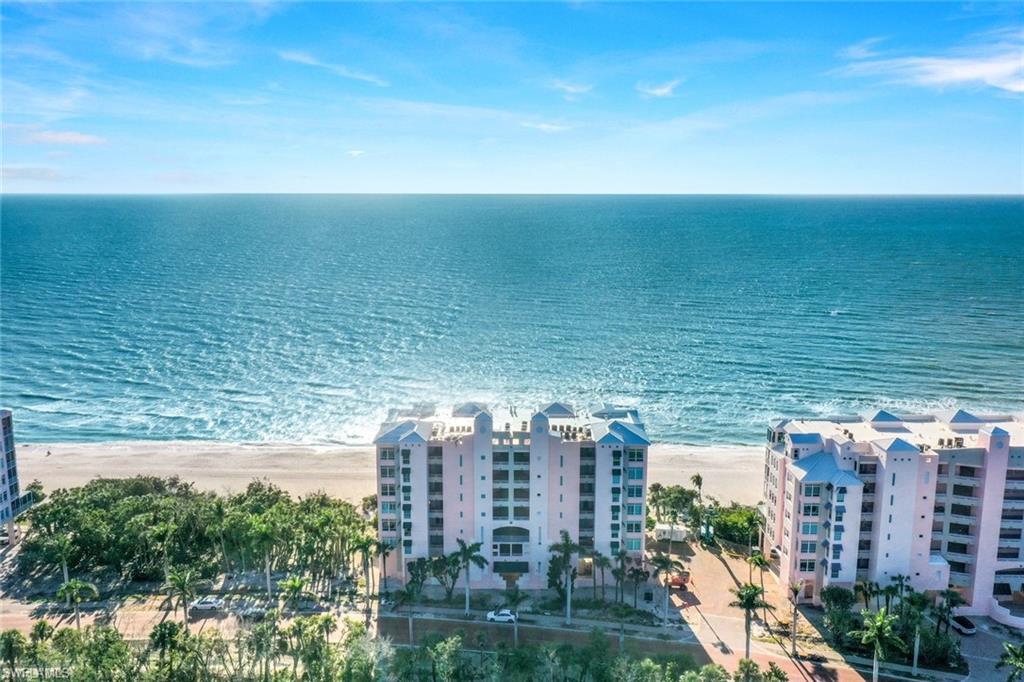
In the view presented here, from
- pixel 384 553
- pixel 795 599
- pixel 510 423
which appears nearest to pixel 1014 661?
pixel 795 599

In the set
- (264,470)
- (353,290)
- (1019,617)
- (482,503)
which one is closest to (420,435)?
(482,503)

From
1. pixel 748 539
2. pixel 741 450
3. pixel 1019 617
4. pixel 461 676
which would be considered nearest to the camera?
pixel 461 676

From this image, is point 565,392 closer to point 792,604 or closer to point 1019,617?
point 792,604

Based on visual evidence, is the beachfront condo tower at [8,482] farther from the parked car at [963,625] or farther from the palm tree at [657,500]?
the parked car at [963,625]

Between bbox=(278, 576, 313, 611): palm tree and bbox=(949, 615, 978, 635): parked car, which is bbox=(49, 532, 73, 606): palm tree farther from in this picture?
bbox=(949, 615, 978, 635): parked car

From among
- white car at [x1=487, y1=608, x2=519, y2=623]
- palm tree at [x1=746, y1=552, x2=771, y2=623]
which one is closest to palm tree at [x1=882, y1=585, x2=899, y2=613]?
palm tree at [x1=746, y1=552, x2=771, y2=623]

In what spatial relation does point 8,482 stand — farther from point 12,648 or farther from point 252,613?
point 252,613

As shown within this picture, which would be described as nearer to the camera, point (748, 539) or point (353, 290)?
point (748, 539)
